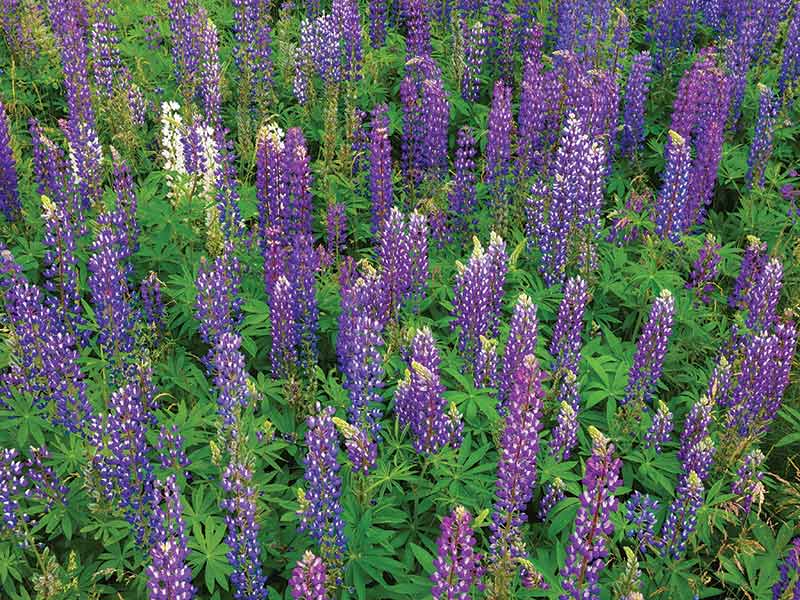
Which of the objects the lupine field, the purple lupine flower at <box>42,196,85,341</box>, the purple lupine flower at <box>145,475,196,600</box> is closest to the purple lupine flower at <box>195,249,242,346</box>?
the lupine field

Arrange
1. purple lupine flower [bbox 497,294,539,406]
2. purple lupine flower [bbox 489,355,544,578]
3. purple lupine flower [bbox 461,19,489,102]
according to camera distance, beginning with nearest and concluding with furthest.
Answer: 1. purple lupine flower [bbox 489,355,544,578]
2. purple lupine flower [bbox 497,294,539,406]
3. purple lupine flower [bbox 461,19,489,102]

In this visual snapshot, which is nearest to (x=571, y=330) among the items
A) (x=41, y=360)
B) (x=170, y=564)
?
(x=170, y=564)

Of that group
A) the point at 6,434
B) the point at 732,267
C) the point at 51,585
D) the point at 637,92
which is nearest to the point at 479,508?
the point at 51,585

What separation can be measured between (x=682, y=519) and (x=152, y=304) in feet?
11.1

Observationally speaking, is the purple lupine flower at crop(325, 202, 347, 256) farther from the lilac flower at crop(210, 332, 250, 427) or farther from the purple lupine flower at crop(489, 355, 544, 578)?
the purple lupine flower at crop(489, 355, 544, 578)

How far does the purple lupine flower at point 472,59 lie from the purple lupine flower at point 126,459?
466 cm

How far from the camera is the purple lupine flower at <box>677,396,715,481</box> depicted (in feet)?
14.7

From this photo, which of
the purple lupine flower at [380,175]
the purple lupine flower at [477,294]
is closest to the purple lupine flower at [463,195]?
the purple lupine flower at [380,175]

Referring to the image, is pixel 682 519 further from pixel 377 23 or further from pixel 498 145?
pixel 377 23

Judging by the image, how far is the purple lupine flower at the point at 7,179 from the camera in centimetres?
586

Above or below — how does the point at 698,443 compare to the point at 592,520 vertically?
below

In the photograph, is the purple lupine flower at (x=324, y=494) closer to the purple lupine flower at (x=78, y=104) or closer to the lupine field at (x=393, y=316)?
the lupine field at (x=393, y=316)

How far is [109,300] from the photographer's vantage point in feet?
15.6

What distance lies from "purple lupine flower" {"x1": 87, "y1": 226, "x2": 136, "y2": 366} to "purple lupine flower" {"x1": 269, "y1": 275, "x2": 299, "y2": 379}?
0.86 m
